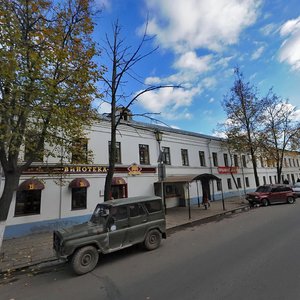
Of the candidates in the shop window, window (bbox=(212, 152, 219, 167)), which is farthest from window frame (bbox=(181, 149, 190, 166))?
window (bbox=(212, 152, 219, 167))

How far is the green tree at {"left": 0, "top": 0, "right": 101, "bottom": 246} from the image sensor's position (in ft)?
22.2

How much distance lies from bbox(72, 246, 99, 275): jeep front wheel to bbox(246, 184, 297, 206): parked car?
645 inches

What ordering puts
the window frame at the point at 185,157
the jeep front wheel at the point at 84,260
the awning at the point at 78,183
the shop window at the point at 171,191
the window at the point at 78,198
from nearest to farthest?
the jeep front wheel at the point at 84,260 < the awning at the point at 78,183 < the window at the point at 78,198 < the shop window at the point at 171,191 < the window frame at the point at 185,157

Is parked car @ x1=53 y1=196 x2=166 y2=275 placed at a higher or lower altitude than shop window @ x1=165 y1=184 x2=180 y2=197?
lower

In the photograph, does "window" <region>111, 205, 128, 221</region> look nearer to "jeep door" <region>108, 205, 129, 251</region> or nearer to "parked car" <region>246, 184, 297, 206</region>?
"jeep door" <region>108, 205, 129, 251</region>

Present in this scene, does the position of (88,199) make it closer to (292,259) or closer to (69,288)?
(69,288)

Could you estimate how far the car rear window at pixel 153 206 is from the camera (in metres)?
8.29

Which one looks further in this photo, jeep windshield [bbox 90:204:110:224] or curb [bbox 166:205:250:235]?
curb [bbox 166:205:250:235]

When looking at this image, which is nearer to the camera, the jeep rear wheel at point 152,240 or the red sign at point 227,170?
the jeep rear wheel at point 152,240

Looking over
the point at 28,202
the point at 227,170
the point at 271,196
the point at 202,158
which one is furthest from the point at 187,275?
the point at 227,170

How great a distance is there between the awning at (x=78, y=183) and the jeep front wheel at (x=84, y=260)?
7.20 m

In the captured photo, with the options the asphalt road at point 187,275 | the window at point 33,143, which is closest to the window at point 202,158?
the asphalt road at point 187,275

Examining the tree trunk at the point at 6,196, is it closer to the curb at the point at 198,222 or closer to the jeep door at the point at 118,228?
the jeep door at the point at 118,228

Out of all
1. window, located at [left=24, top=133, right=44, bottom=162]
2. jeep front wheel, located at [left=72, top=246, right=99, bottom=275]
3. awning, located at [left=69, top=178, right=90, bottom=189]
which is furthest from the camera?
awning, located at [left=69, top=178, right=90, bottom=189]
